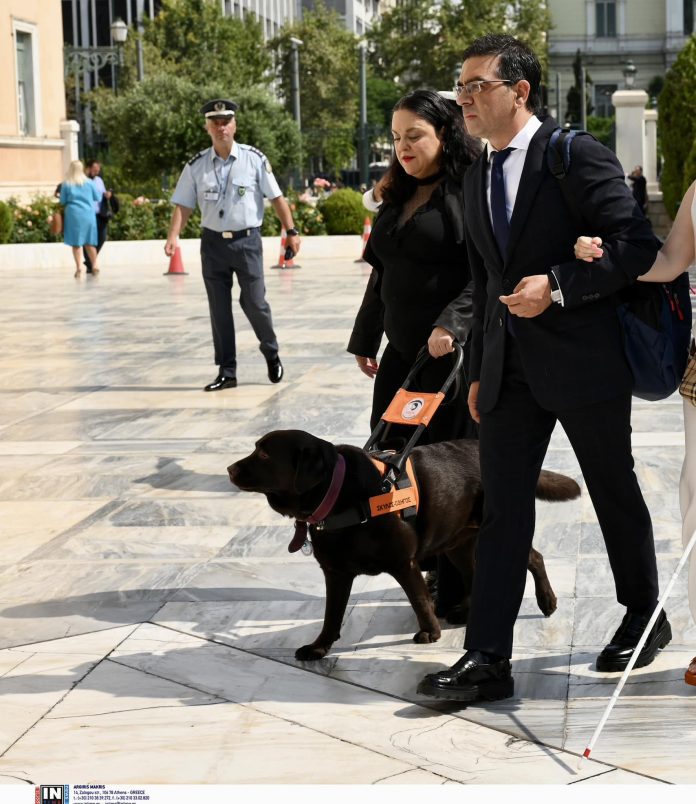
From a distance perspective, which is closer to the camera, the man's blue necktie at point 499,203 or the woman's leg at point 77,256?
the man's blue necktie at point 499,203

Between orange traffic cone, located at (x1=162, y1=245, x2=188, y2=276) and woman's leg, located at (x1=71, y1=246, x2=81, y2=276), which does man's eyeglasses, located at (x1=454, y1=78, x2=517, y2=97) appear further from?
orange traffic cone, located at (x1=162, y1=245, x2=188, y2=276)

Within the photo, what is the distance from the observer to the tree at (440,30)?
7325cm

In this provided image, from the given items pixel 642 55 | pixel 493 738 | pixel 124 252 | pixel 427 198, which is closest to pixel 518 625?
pixel 493 738

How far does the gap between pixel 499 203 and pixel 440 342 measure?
0.83m

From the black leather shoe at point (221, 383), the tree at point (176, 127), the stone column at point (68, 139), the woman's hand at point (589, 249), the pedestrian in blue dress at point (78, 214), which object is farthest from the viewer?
the tree at point (176, 127)

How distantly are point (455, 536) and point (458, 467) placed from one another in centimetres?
23

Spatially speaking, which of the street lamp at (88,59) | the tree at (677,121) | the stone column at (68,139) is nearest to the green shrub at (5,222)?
the stone column at (68,139)

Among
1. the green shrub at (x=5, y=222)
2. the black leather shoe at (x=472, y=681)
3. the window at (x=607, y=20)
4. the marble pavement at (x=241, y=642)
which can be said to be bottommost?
the marble pavement at (x=241, y=642)

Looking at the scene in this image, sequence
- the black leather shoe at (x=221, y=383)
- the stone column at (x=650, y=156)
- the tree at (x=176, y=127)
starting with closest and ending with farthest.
→ the black leather shoe at (x=221, y=383), the stone column at (x=650, y=156), the tree at (x=176, y=127)

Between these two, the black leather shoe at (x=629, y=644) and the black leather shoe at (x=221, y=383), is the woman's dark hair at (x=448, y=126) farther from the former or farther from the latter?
the black leather shoe at (x=221, y=383)

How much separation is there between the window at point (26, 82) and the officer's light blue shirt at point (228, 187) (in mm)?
23466

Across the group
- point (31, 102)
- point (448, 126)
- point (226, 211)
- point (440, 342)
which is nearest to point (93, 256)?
point (31, 102)

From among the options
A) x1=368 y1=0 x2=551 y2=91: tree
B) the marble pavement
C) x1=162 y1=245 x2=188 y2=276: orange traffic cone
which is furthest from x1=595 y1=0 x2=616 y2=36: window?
the marble pavement

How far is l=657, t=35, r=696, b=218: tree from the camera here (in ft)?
87.2
